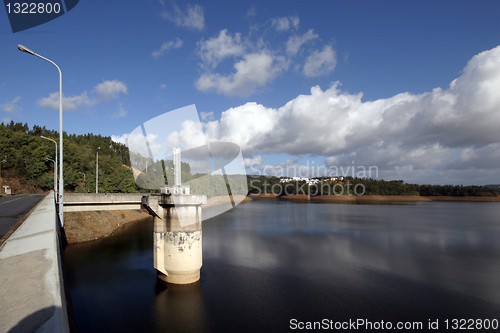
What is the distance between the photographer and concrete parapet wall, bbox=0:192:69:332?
10.4 ft

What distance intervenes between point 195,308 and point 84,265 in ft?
42.5

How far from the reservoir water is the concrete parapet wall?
10573 mm

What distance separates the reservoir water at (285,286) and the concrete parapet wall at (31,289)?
416 inches

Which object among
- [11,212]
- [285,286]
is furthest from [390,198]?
[11,212]

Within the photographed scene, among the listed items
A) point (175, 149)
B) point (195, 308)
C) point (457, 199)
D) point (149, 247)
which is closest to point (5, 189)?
point (149, 247)

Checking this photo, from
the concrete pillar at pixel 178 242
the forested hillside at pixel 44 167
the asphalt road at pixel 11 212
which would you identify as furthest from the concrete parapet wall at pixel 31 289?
the forested hillside at pixel 44 167

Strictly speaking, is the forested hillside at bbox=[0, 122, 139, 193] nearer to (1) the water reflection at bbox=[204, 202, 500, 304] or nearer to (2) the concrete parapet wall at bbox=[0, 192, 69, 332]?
(1) the water reflection at bbox=[204, 202, 500, 304]

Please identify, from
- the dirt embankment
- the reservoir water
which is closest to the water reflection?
the reservoir water

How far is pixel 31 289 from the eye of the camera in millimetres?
4004

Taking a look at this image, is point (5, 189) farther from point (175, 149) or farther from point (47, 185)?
point (175, 149)

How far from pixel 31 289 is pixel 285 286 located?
1753cm

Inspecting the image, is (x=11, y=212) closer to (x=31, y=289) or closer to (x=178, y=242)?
(x=178, y=242)

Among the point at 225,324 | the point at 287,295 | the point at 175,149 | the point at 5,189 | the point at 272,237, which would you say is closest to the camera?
the point at 225,324

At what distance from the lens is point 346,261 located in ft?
82.3
